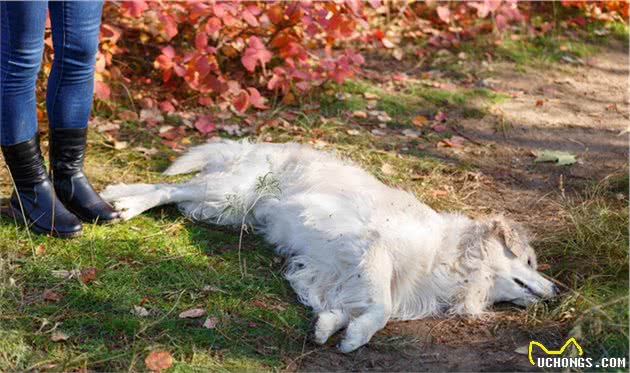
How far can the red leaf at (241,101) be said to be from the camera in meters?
5.12

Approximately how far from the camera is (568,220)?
389cm

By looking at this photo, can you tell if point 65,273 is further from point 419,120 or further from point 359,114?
point 419,120

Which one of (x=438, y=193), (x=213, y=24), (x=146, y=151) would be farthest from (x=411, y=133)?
(x=146, y=151)

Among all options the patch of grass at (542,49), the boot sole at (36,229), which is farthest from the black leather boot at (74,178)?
the patch of grass at (542,49)

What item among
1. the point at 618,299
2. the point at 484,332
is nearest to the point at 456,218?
the point at 484,332

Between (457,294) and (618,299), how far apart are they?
0.69 meters

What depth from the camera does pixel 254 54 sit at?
4.93 m

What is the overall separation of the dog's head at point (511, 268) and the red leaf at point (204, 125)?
7.14ft

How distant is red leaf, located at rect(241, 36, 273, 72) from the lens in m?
4.92

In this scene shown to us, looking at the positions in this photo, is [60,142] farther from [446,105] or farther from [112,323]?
[446,105]

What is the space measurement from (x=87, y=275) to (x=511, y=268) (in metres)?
1.88

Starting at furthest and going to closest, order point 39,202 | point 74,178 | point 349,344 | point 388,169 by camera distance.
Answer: point 388,169 < point 74,178 < point 39,202 < point 349,344

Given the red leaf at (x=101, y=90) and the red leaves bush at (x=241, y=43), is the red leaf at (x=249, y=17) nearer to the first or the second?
the red leaves bush at (x=241, y=43)

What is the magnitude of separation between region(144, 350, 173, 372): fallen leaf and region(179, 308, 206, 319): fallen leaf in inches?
12.2
